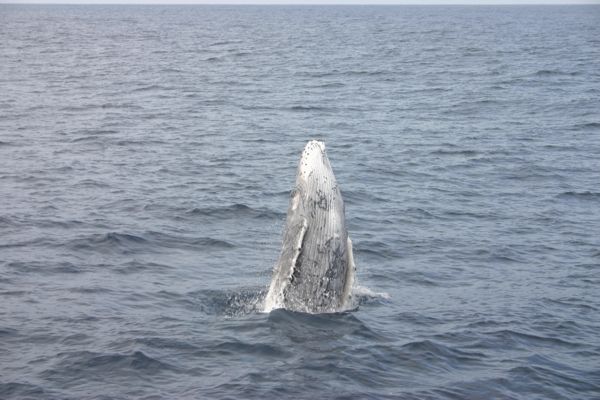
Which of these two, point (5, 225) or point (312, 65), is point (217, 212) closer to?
point (5, 225)

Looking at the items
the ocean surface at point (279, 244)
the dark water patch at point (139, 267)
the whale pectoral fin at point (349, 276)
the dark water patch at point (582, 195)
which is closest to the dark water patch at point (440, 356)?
the ocean surface at point (279, 244)

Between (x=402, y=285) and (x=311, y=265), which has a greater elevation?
(x=311, y=265)

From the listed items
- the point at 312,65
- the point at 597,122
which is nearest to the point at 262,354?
the point at 597,122

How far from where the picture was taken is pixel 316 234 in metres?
15.6

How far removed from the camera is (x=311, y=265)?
15.7 m

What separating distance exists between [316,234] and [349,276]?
105cm

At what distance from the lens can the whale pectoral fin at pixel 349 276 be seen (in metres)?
15.9

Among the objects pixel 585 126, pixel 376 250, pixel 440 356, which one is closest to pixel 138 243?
pixel 376 250

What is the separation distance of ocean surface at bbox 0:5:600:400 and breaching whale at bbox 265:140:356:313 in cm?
77

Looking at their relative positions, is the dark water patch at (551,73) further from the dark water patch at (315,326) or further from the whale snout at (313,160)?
the whale snout at (313,160)

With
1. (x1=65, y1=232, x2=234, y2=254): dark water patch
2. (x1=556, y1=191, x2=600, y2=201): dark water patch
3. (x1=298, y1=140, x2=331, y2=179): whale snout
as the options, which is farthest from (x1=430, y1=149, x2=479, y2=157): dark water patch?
(x1=298, y1=140, x2=331, y2=179): whale snout

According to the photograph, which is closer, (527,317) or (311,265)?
(311,265)

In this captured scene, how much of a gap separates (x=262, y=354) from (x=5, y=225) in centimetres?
1117

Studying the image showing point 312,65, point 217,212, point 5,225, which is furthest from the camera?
point 312,65
